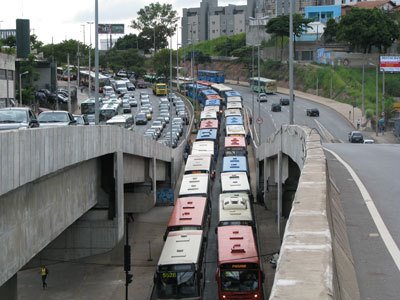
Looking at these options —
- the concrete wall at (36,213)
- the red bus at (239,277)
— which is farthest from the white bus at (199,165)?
the red bus at (239,277)

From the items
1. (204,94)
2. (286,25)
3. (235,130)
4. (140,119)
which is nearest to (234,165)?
(235,130)

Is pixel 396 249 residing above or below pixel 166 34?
below

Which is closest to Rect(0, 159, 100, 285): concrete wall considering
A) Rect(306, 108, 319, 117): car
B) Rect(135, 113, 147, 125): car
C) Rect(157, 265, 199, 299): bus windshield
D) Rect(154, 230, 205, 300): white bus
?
Rect(154, 230, 205, 300): white bus

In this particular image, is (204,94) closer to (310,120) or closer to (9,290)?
(310,120)

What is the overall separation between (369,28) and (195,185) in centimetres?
7325

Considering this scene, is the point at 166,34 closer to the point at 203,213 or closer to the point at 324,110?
the point at 324,110

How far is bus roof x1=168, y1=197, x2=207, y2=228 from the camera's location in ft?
109

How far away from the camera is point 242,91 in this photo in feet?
394

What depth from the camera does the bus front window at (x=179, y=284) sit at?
26.3 m

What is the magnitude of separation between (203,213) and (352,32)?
261ft

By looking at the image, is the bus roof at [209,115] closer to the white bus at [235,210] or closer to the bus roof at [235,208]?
Answer: the white bus at [235,210]

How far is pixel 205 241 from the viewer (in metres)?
32.8

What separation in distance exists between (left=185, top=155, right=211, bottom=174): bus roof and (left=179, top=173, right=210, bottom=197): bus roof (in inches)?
88.2

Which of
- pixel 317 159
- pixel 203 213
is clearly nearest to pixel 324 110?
pixel 203 213
